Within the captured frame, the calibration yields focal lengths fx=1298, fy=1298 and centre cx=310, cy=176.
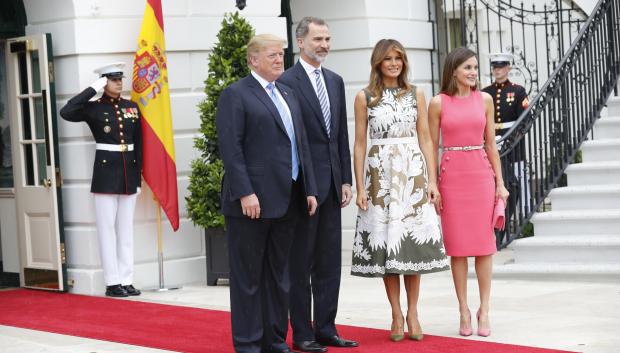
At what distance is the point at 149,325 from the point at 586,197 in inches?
161

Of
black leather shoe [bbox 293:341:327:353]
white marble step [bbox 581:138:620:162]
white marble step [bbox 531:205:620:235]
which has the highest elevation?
white marble step [bbox 581:138:620:162]

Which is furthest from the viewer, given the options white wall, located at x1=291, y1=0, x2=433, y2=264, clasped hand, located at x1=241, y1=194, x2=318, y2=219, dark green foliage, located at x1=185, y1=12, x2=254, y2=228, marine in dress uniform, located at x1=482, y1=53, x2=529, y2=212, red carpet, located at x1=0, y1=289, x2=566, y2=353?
white wall, located at x1=291, y1=0, x2=433, y2=264

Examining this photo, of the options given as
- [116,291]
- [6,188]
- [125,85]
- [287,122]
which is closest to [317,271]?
[287,122]

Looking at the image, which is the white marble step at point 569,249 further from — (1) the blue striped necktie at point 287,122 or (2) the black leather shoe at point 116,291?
(1) the blue striped necktie at point 287,122

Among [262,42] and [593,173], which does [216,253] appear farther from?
[262,42]

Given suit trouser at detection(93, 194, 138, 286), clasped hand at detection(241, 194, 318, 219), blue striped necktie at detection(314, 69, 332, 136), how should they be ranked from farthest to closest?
suit trouser at detection(93, 194, 138, 286)
blue striped necktie at detection(314, 69, 332, 136)
clasped hand at detection(241, 194, 318, 219)

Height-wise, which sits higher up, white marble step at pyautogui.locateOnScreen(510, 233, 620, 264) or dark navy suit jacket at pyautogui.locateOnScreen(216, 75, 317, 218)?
dark navy suit jacket at pyautogui.locateOnScreen(216, 75, 317, 218)

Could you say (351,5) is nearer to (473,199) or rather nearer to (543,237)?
(543,237)

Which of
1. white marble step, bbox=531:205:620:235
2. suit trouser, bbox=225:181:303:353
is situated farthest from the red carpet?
white marble step, bbox=531:205:620:235

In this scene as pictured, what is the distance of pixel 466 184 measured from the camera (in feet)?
25.9

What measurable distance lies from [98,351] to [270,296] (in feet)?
4.12

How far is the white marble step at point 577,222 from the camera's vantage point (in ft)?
34.5

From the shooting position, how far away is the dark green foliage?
11.0 m

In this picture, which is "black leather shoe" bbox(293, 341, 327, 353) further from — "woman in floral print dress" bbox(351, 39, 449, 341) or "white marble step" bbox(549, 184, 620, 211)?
"white marble step" bbox(549, 184, 620, 211)
